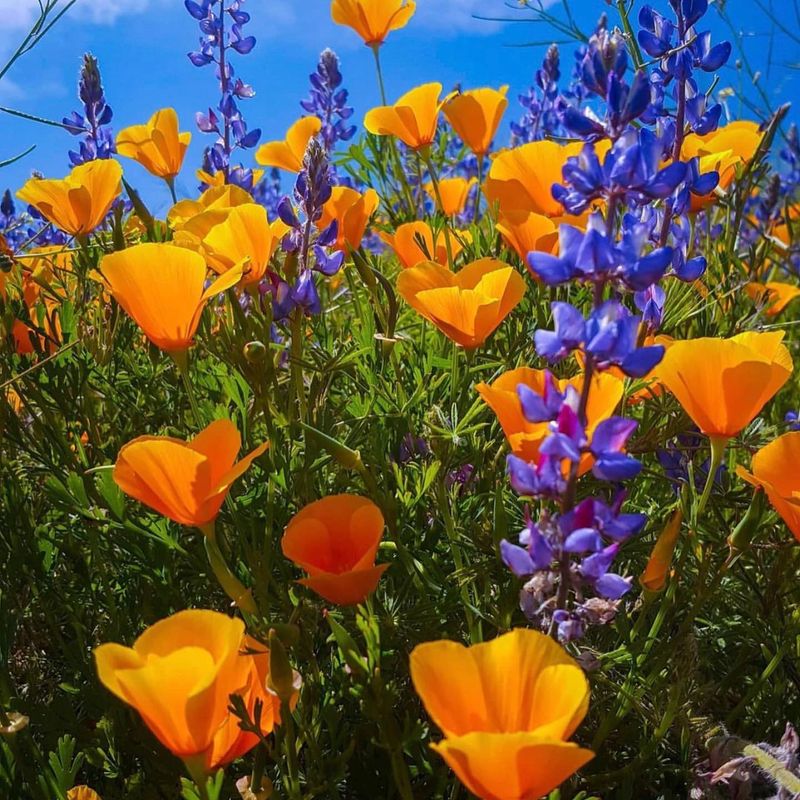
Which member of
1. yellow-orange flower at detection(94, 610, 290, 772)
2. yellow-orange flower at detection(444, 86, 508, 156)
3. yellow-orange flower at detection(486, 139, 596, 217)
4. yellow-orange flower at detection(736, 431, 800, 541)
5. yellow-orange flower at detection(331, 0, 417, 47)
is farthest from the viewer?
yellow-orange flower at detection(331, 0, 417, 47)

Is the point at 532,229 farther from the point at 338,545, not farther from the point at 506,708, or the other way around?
the point at 506,708

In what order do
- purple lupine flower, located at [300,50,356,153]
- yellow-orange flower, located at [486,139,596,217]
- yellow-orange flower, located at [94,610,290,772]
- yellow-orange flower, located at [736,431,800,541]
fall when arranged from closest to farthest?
yellow-orange flower, located at [94,610,290,772] < yellow-orange flower, located at [736,431,800,541] < yellow-orange flower, located at [486,139,596,217] < purple lupine flower, located at [300,50,356,153]

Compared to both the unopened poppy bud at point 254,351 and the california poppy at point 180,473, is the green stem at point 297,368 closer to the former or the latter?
the unopened poppy bud at point 254,351

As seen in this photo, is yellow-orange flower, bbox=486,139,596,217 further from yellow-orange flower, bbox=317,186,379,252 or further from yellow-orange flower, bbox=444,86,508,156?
yellow-orange flower, bbox=444,86,508,156

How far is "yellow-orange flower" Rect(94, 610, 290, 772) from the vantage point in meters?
0.87

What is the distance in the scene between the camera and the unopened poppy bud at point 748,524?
44.9 inches

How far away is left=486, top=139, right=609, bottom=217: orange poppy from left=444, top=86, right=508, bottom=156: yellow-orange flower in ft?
1.61

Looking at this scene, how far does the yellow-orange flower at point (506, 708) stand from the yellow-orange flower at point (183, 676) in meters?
0.21

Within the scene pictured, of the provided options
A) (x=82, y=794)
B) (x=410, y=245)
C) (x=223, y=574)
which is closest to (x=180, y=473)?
(x=223, y=574)

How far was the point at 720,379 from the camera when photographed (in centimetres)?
117

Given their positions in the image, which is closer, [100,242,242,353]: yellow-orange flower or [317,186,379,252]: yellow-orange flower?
[100,242,242,353]: yellow-orange flower

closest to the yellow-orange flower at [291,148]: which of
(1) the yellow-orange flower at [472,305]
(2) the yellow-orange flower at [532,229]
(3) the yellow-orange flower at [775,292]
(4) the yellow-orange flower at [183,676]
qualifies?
(2) the yellow-orange flower at [532,229]

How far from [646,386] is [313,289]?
57 centimetres

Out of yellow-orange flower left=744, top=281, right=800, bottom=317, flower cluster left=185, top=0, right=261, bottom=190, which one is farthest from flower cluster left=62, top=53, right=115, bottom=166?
yellow-orange flower left=744, top=281, right=800, bottom=317
